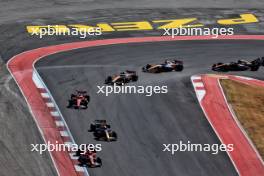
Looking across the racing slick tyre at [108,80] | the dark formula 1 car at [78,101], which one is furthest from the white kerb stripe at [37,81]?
the racing slick tyre at [108,80]

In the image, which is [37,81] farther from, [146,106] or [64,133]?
[146,106]

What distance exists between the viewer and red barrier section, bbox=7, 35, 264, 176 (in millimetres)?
31828

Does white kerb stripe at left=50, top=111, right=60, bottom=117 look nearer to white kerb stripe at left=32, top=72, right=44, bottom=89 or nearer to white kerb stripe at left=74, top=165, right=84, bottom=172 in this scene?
white kerb stripe at left=32, top=72, right=44, bottom=89

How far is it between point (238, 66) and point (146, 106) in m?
8.57

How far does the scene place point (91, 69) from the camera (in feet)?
136

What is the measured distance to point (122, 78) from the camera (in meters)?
39.3

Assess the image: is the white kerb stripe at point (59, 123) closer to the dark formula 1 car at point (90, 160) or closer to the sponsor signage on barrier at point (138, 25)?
Answer: the dark formula 1 car at point (90, 160)

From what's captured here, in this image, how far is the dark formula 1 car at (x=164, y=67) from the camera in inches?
1631

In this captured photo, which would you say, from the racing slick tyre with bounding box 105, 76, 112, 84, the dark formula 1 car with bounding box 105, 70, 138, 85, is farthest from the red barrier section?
the dark formula 1 car with bounding box 105, 70, 138, 85

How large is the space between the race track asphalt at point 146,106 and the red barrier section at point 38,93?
824 mm

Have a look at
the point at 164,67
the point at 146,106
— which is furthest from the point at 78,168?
the point at 164,67

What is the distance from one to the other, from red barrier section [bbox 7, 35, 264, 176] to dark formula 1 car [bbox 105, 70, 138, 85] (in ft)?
14.1

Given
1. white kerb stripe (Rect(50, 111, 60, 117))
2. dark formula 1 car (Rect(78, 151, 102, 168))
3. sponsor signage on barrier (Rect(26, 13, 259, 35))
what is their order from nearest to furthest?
dark formula 1 car (Rect(78, 151, 102, 168)) < white kerb stripe (Rect(50, 111, 60, 117)) < sponsor signage on barrier (Rect(26, 13, 259, 35))

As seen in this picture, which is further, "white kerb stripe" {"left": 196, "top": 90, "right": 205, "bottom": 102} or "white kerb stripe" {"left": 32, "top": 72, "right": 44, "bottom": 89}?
"white kerb stripe" {"left": 32, "top": 72, "right": 44, "bottom": 89}
